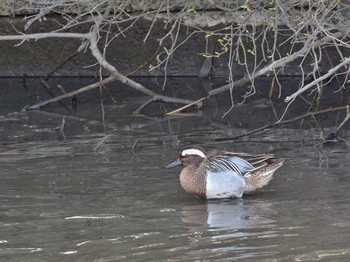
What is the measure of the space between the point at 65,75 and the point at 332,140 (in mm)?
5400

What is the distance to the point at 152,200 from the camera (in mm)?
8031

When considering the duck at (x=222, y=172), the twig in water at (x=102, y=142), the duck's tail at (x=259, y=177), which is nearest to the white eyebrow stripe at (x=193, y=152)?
the duck at (x=222, y=172)

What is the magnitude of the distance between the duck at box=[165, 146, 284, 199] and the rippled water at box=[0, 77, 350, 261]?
0.10m

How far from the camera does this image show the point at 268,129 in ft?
35.0

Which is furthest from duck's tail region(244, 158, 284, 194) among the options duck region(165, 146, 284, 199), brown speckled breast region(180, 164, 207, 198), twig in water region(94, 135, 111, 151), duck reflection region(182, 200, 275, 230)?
twig in water region(94, 135, 111, 151)

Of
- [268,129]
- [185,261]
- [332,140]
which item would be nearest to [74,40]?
[268,129]

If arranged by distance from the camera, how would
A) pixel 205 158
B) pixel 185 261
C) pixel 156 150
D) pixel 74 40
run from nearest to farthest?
1. pixel 185 261
2. pixel 205 158
3. pixel 156 150
4. pixel 74 40

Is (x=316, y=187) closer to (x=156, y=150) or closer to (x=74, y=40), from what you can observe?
(x=156, y=150)

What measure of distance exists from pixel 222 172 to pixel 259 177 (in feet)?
1.03

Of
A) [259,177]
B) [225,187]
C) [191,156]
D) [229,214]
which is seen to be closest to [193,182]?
[225,187]

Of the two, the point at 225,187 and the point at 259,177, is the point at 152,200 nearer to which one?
the point at 225,187

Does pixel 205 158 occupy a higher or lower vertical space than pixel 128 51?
lower

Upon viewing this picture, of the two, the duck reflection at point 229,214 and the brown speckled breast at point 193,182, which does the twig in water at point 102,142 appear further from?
the duck reflection at point 229,214

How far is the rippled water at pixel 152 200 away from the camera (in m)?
6.60
